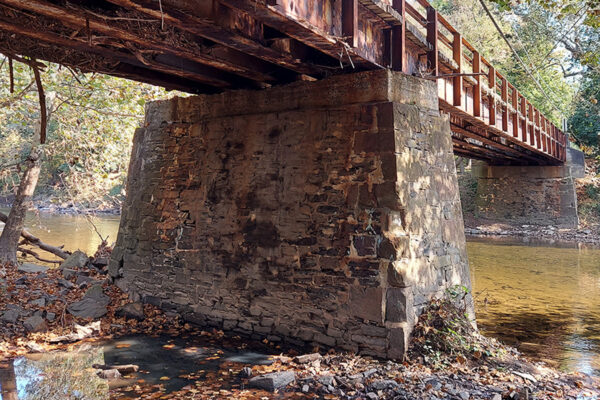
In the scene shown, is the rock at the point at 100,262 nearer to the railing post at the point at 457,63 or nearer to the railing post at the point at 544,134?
the railing post at the point at 457,63

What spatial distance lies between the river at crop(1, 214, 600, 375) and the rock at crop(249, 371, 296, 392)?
3.75 metres

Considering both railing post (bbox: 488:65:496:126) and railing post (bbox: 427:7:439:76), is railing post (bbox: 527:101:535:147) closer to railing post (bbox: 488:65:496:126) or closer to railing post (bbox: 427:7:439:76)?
railing post (bbox: 488:65:496:126)

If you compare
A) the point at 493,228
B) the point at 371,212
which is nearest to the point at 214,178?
the point at 371,212

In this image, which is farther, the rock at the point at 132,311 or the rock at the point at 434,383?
the rock at the point at 132,311

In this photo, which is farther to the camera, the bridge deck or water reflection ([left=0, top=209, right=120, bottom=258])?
water reflection ([left=0, top=209, right=120, bottom=258])

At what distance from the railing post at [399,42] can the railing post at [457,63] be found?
2100mm

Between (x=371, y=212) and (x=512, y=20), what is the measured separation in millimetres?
28638

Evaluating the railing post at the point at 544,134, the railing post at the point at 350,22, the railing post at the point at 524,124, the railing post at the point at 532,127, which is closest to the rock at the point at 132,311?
the railing post at the point at 350,22

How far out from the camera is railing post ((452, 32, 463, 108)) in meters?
8.07

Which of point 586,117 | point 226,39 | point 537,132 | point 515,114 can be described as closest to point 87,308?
point 226,39

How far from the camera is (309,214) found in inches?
253

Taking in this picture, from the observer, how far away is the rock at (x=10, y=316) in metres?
6.59

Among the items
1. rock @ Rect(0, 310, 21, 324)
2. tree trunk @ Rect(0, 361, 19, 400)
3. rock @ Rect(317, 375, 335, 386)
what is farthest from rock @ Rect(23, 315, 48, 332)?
rock @ Rect(317, 375, 335, 386)

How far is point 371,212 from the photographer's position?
Answer: 5984 millimetres
